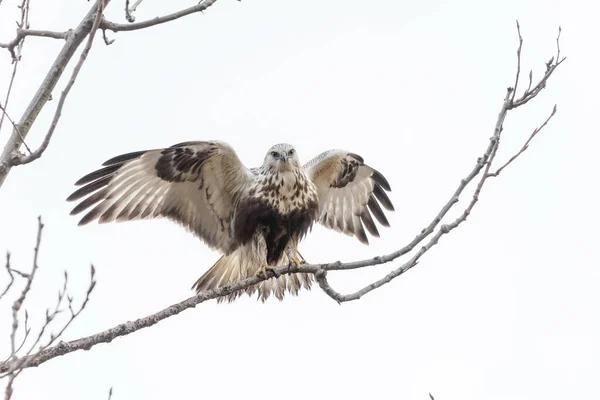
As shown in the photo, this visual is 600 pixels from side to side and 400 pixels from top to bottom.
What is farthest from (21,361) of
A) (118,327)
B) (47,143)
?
(118,327)

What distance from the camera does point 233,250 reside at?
8656mm

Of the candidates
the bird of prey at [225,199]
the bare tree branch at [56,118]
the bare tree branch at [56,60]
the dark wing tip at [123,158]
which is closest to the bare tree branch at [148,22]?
the bare tree branch at [56,60]

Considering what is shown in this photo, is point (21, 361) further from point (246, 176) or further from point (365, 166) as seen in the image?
point (365, 166)

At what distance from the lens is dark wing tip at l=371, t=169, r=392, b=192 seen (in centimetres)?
969

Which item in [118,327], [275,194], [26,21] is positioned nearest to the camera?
[26,21]

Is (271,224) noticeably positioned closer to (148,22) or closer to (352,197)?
(352,197)

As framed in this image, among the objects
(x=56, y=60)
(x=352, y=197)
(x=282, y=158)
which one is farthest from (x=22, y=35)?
(x=352, y=197)

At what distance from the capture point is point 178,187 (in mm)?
8719

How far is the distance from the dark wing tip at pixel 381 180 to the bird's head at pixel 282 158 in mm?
1604

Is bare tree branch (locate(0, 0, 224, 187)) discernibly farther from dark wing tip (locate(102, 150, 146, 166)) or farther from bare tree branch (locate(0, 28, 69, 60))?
dark wing tip (locate(102, 150, 146, 166))

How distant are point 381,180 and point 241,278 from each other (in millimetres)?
2141

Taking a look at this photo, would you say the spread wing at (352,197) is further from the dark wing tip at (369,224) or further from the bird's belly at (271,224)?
the bird's belly at (271,224)

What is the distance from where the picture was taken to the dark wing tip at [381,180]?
9688mm

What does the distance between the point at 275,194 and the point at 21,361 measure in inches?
179
